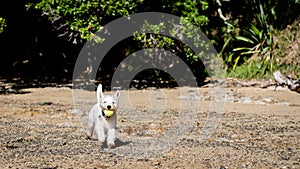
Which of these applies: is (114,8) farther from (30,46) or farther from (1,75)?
(1,75)

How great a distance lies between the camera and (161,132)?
643cm

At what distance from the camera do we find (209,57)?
1274 centimetres

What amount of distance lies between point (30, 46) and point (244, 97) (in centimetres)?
638

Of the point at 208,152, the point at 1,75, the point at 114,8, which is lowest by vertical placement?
the point at 208,152

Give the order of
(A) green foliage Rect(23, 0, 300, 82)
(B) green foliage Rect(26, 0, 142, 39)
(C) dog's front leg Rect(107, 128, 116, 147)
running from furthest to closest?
(A) green foliage Rect(23, 0, 300, 82) < (B) green foliage Rect(26, 0, 142, 39) < (C) dog's front leg Rect(107, 128, 116, 147)

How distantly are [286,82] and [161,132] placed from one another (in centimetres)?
572

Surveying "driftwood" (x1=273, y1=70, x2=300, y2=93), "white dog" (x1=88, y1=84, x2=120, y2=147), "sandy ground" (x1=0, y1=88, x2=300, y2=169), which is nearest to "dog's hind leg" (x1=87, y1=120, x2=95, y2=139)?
"sandy ground" (x1=0, y1=88, x2=300, y2=169)

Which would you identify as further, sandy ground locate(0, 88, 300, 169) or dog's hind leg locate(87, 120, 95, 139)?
dog's hind leg locate(87, 120, 95, 139)

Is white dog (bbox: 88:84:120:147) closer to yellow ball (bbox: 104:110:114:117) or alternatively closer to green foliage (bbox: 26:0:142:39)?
yellow ball (bbox: 104:110:114:117)

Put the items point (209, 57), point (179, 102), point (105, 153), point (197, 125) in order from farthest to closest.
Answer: point (209, 57)
point (179, 102)
point (197, 125)
point (105, 153)

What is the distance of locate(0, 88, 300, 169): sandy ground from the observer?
4871mm

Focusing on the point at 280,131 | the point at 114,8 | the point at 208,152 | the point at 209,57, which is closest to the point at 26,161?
the point at 208,152

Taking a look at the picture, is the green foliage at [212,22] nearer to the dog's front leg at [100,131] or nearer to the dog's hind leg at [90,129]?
the dog's hind leg at [90,129]

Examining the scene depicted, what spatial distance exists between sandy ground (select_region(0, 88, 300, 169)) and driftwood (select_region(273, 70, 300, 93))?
0.30 meters
